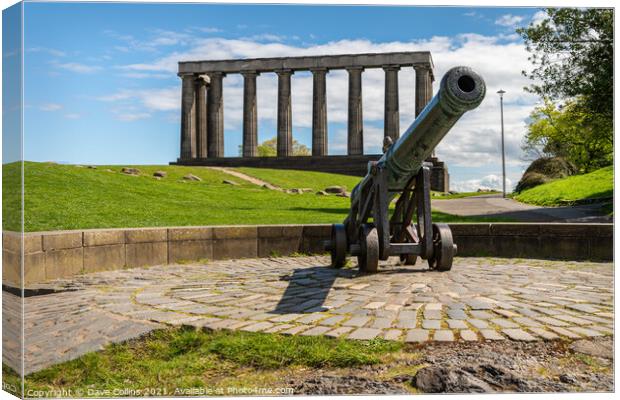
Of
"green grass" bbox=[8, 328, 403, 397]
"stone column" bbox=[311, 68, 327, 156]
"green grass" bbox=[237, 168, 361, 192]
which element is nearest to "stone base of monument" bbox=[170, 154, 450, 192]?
"stone column" bbox=[311, 68, 327, 156]

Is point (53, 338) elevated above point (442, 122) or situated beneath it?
situated beneath

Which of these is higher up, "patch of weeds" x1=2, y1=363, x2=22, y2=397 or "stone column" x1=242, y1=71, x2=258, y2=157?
"stone column" x1=242, y1=71, x2=258, y2=157

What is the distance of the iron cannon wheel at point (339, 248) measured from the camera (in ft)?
31.6

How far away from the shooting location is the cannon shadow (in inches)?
247

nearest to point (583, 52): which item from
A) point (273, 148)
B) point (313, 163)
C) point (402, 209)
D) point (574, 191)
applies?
point (402, 209)

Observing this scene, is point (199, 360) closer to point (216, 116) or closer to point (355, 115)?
point (355, 115)

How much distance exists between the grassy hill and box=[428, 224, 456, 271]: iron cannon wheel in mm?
5238

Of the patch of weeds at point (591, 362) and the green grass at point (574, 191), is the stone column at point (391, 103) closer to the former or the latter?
the green grass at point (574, 191)

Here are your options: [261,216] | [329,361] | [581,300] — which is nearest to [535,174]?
[261,216]

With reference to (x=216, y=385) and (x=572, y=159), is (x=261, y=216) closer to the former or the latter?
(x=216, y=385)

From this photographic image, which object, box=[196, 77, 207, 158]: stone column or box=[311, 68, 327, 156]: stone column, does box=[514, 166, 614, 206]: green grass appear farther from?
box=[196, 77, 207, 158]: stone column

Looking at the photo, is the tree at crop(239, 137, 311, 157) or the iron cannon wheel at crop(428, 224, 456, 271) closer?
the iron cannon wheel at crop(428, 224, 456, 271)

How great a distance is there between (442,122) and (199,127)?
201 feet

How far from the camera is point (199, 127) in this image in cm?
6594
